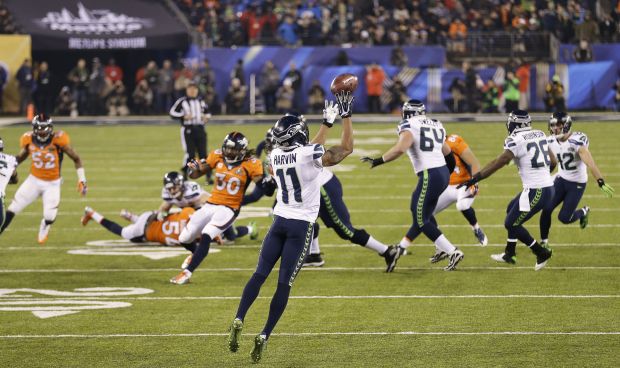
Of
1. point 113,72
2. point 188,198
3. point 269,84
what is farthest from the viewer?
point 113,72

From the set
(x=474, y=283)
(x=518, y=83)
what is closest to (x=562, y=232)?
(x=474, y=283)

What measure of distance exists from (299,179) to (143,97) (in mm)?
24682

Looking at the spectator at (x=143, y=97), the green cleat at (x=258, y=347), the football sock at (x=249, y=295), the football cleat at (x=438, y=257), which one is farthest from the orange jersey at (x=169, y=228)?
the spectator at (x=143, y=97)

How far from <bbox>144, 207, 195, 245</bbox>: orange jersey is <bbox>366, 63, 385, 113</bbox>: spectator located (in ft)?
60.1

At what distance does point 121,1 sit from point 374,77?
7.53 m

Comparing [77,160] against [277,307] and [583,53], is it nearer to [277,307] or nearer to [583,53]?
[277,307]

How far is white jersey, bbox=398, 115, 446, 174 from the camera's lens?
36.6ft

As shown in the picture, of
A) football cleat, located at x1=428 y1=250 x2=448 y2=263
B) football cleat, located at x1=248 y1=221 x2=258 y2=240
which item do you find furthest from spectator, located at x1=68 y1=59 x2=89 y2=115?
football cleat, located at x1=428 y1=250 x2=448 y2=263

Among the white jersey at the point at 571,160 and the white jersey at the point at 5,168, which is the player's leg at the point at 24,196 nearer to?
the white jersey at the point at 5,168

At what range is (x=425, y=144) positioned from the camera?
36.6 ft

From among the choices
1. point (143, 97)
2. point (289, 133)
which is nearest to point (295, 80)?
point (143, 97)

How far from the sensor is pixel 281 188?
828 centimetres

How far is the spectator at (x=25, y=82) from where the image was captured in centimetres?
3138

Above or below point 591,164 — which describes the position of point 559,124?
above
